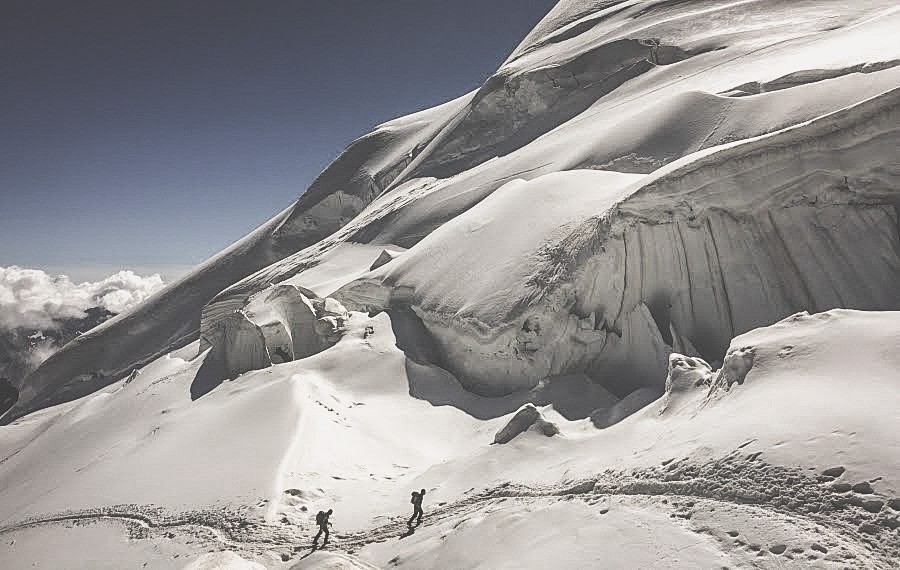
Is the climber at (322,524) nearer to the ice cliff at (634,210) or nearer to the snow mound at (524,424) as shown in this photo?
the snow mound at (524,424)

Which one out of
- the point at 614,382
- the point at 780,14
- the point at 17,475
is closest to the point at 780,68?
the point at 780,14

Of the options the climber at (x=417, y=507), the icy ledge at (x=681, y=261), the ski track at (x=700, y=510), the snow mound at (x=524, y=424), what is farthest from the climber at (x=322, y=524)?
the icy ledge at (x=681, y=261)

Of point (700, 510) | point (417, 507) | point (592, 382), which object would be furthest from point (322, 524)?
point (592, 382)

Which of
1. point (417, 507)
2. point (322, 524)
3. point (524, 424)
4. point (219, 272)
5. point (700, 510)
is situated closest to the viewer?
point (700, 510)

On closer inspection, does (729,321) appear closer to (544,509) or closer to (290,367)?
(544,509)

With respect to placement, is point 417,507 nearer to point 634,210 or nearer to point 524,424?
point 524,424

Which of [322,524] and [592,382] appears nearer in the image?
[322,524]

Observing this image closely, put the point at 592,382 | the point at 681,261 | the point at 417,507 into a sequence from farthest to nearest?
1. the point at 592,382
2. the point at 681,261
3. the point at 417,507
